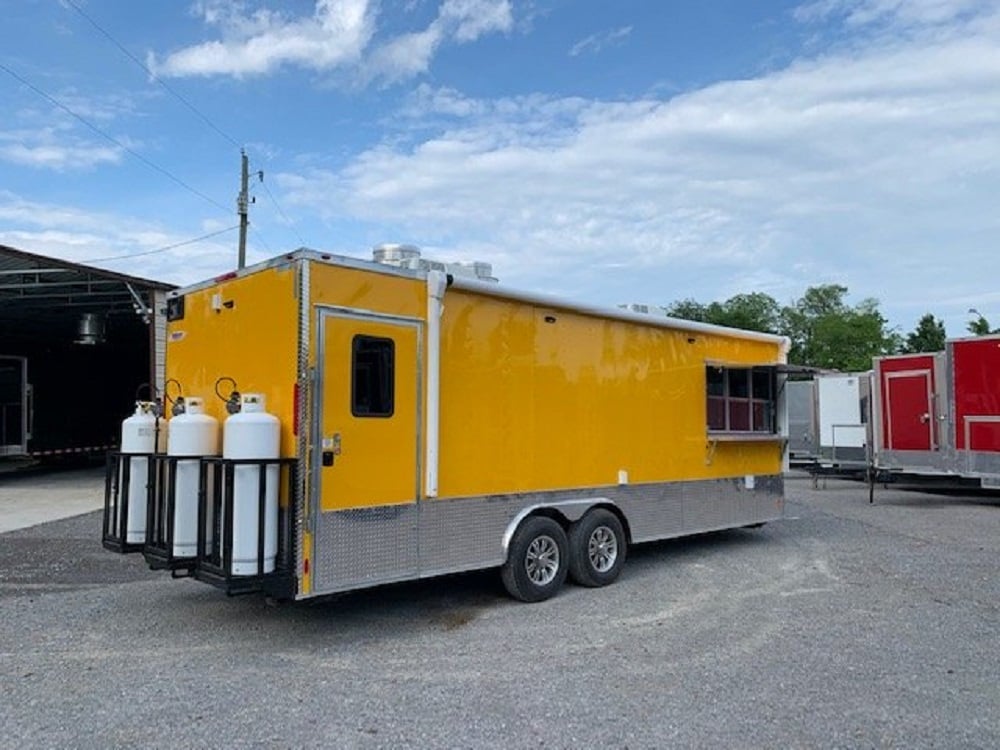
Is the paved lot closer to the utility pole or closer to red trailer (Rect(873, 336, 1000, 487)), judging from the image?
red trailer (Rect(873, 336, 1000, 487))

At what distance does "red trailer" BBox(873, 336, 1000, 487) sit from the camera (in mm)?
13227

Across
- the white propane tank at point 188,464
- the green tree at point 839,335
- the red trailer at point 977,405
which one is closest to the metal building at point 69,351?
the white propane tank at point 188,464

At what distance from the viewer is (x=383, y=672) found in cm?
515

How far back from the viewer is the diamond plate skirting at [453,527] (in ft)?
18.2

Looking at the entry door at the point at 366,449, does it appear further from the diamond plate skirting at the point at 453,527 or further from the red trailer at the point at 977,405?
the red trailer at the point at 977,405

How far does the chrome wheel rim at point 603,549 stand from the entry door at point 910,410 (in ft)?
30.2

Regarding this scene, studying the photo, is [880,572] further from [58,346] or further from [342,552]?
[58,346]

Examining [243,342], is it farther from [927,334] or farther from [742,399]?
[927,334]

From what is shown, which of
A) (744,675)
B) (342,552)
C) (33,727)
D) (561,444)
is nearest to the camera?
(33,727)

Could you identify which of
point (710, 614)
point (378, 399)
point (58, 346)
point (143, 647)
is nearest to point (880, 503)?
point (710, 614)

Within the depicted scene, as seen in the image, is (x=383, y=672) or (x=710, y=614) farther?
(x=710, y=614)

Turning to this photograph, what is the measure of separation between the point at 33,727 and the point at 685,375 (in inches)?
255

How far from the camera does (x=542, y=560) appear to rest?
700 centimetres

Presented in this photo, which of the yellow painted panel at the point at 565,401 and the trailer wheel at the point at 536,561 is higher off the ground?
Result: the yellow painted panel at the point at 565,401
